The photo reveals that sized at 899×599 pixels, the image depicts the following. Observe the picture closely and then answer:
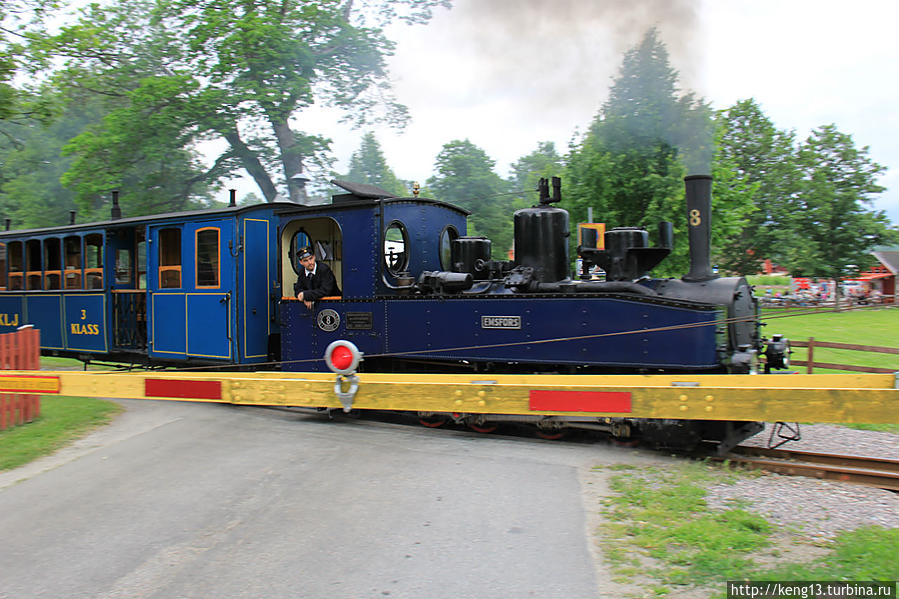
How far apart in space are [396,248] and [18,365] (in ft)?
16.5

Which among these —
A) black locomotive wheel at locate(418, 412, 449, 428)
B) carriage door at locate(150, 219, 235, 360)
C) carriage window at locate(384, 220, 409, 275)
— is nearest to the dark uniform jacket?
carriage window at locate(384, 220, 409, 275)

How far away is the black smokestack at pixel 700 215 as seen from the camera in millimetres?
6270

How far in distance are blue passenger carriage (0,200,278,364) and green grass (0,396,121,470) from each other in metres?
1.26

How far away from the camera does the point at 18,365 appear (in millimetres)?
7883

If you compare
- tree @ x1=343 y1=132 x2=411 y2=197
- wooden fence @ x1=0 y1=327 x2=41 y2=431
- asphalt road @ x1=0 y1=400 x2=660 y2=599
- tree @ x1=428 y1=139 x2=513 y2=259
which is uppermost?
tree @ x1=343 y1=132 x2=411 y2=197

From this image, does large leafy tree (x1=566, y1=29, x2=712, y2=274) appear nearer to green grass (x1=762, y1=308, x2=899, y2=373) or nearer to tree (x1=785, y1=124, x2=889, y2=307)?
green grass (x1=762, y1=308, x2=899, y2=373)

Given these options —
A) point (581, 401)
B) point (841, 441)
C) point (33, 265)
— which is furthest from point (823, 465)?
point (33, 265)

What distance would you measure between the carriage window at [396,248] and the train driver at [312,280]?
78cm

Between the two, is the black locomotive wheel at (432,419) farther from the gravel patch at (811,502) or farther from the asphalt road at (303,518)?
the gravel patch at (811,502)

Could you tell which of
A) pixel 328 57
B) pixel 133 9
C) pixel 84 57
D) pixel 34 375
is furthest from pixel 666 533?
pixel 133 9

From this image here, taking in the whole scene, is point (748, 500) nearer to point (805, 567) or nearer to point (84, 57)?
point (805, 567)

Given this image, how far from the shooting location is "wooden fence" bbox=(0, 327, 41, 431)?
24.7ft

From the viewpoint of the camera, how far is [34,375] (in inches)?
185

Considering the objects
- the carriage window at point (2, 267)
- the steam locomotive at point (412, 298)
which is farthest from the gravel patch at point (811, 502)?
the carriage window at point (2, 267)
